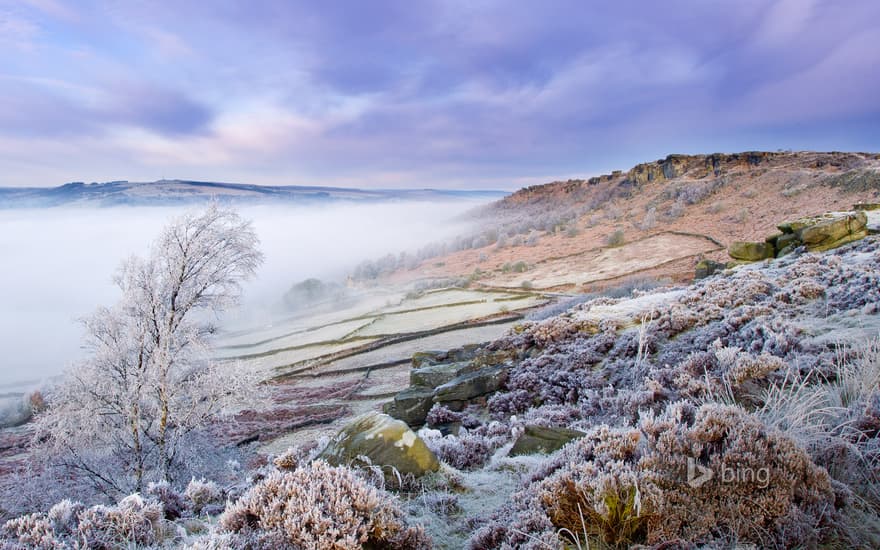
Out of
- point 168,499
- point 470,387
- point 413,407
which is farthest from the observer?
point 470,387

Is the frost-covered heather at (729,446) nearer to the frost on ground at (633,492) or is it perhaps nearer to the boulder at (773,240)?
the frost on ground at (633,492)

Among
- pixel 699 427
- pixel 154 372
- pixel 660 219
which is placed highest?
pixel 660 219

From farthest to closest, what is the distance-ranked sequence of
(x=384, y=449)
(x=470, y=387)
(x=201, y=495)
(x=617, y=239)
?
1. (x=617, y=239)
2. (x=470, y=387)
3. (x=384, y=449)
4. (x=201, y=495)

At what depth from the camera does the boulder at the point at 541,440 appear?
563cm

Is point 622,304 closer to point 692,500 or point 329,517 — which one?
point 692,500

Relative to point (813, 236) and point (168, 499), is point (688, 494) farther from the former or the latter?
point (813, 236)

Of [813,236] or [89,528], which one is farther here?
[813,236]

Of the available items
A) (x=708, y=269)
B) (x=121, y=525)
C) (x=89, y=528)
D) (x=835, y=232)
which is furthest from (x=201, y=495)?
(x=708, y=269)

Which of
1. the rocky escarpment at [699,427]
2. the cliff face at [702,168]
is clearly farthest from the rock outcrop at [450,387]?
the cliff face at [702,168]

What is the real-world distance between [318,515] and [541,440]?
3576 millimetres

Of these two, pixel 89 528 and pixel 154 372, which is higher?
pixel 89 528

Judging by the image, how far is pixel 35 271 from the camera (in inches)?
5581

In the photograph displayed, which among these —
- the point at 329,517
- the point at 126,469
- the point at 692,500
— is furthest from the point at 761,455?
the point at 126,469

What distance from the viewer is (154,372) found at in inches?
446
